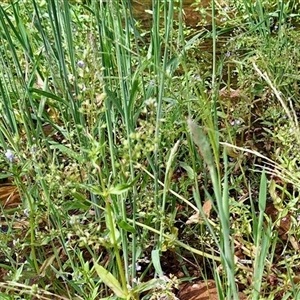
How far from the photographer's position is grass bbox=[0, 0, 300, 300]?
35.0 inches

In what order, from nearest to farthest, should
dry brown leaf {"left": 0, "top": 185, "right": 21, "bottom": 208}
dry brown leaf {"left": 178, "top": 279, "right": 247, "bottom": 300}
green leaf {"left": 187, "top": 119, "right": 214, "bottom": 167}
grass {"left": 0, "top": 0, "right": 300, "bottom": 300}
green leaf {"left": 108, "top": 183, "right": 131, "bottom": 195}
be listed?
green leaf {"left": 187, "top": 119, "right": 214, "bottom": 167}, green leaf {"left": 108, "top": 183, "right": 131, "bottom": 195}, grass {"left": 0, "top": 0, "right": 300, "bottom": 300}, dry brown leaf {"left": 178, "top": 279, "right": 247, "bottom": 300}, dry brown leaf {"left": 0, "top": 185, "right": 21, "bottom": 208}

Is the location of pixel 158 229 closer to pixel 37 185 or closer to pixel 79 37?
pixel 37 185

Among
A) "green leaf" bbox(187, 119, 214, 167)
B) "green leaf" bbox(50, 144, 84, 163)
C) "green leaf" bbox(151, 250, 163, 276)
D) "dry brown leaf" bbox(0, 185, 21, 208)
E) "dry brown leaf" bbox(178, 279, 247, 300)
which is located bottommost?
"dry brown leaf" bbox(178, 279, 247, 300)

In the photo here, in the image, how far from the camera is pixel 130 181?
1024 mm

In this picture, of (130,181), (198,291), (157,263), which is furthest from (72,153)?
(198,291)

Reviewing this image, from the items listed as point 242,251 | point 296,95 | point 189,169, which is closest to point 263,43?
point 296,95

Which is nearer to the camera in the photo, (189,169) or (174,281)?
(174,281)

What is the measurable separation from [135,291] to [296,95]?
818 millimetres

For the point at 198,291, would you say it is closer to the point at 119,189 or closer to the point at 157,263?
the point at 157,263

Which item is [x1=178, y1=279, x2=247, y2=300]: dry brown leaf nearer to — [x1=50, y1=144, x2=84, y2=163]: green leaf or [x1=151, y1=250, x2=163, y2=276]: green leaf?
[x1=151, y1=250, x2=163, y2=276]: green leaf

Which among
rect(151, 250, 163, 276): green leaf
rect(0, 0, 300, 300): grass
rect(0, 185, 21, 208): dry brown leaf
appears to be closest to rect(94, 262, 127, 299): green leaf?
rect(0, 0, 300, 300): grass

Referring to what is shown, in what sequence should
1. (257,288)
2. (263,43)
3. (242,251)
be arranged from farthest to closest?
1. (263,43)
2. (242,251)
3. (257,288)

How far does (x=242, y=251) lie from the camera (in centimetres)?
117

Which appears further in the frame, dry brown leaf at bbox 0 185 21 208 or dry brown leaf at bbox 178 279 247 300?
dry brown leaf at bbox 0 185 21 208
